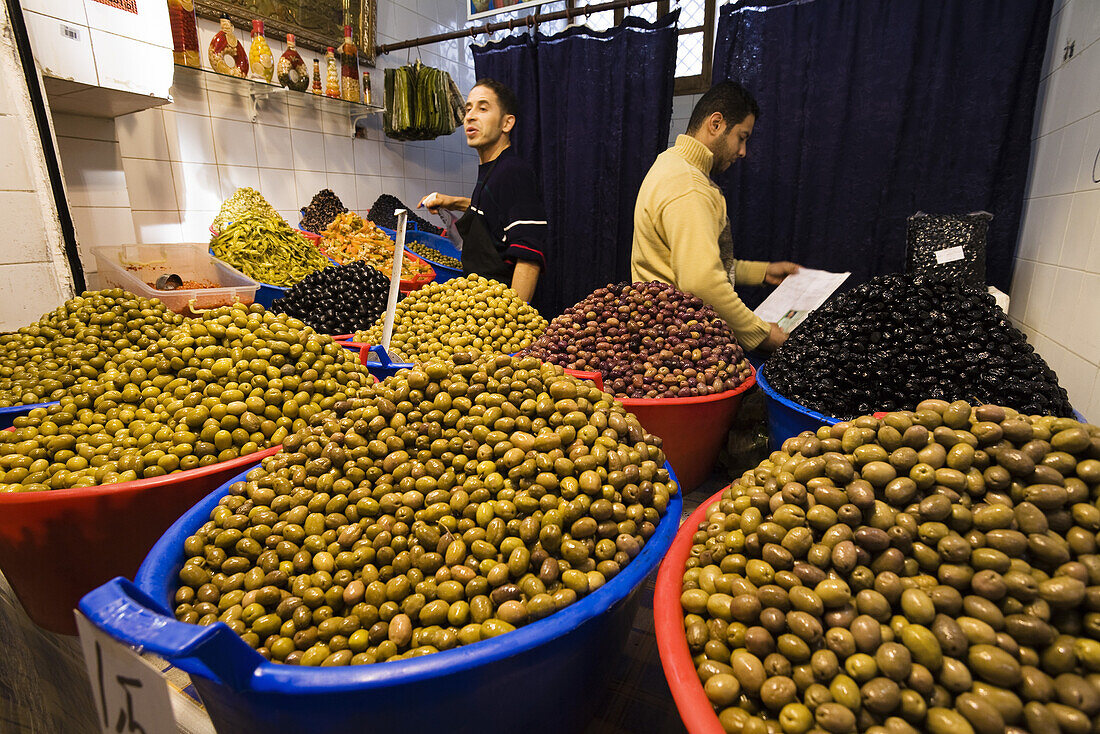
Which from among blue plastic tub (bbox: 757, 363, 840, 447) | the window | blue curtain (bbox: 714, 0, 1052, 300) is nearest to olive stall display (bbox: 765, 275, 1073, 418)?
blue plastic tub (bbox: 757, 363, 840, 447)

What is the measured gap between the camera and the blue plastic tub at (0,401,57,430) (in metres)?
1.59

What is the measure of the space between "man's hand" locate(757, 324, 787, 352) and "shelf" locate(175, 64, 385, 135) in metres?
4.37

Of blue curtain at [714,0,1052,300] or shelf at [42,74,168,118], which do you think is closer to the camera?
shelf at [42,74,168,118]

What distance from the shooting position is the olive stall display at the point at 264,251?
355 centimetres

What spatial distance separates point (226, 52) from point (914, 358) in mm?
4998

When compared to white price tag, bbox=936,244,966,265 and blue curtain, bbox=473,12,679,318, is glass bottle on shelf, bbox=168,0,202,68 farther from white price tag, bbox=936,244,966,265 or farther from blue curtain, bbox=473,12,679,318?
white price tag, bbox=936,244,966,265

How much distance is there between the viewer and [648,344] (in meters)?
2.30

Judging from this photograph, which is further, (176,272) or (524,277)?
(524,277)

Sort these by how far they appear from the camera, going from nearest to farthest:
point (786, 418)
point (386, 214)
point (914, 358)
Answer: point (914, 358), point (786, 418), point (386, 214)

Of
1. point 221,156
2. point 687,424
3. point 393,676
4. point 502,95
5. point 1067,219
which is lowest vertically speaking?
point 687,424

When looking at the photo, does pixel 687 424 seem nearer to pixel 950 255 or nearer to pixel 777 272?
pixel 950 255

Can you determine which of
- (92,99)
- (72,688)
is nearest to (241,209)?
(92,99)

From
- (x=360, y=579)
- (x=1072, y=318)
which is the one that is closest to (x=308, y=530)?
(x=360, y=579)

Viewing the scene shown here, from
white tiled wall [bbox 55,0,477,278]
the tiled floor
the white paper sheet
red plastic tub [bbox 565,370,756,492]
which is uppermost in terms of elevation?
white tiled wall [bbox 55,0,477,278]
